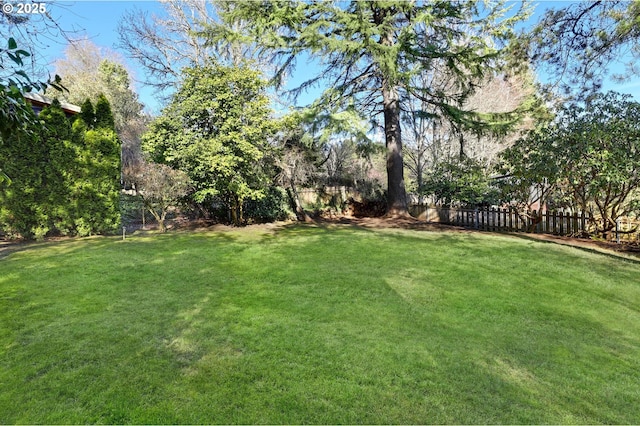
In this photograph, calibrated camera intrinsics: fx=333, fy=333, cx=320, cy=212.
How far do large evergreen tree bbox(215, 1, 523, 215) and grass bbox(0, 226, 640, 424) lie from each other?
277 inches

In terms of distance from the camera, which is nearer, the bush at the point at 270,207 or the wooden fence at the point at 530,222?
the wooden fence at the point at 530,222

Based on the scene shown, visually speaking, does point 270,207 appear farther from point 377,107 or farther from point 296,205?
point 377,107

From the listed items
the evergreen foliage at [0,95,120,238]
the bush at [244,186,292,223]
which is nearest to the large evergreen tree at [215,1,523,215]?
the bush at [244,186,292,223]

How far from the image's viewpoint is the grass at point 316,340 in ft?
7.55

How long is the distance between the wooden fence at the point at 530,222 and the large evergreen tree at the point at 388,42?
6.25 ft

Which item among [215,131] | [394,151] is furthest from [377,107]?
[215,131]

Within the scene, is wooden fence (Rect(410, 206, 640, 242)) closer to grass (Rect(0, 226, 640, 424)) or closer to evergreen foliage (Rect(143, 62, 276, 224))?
grass (Rect(0, 226, 640, 424))

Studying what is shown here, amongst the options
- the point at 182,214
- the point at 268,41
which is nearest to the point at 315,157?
the point at 268,41

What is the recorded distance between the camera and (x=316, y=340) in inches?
127

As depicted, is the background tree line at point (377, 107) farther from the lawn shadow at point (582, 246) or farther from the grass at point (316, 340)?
the grass at point (316, 340)

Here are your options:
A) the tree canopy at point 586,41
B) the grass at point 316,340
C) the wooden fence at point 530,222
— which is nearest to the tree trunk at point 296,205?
the wooden fence at point 530,222

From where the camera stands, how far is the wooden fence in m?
7.94

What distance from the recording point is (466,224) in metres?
11.6

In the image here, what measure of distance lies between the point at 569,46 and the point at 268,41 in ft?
28.3
